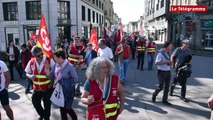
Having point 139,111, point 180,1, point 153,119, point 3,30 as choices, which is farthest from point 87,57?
point 180,1

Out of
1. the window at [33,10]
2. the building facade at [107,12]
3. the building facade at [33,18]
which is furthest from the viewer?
the building facade at [107,12]

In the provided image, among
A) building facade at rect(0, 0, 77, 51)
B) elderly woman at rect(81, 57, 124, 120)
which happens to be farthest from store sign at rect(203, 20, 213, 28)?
elderly woman at rect(81, 57, 124, 120)

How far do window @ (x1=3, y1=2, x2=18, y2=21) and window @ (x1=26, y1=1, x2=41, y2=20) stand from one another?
1.50 metres

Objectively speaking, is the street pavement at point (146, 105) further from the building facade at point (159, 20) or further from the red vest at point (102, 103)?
the building facade at point (159, 20)

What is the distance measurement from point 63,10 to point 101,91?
24937 mm

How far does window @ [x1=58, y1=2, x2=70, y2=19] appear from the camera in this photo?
26.3 m

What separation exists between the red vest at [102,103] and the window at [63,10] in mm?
24350

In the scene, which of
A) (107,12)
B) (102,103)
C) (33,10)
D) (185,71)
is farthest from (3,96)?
(107,12)

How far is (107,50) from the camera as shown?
799cm

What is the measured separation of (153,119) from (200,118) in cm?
113

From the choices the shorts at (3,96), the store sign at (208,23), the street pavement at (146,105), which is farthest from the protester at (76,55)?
the store sign at (208,23)

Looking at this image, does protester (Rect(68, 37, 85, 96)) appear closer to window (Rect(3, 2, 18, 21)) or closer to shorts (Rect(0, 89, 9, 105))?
shorts (Rect(0, 89, 9, 105))

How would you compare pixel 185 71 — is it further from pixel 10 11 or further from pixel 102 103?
pixel 10 11

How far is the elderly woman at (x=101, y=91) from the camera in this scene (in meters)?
3.01
